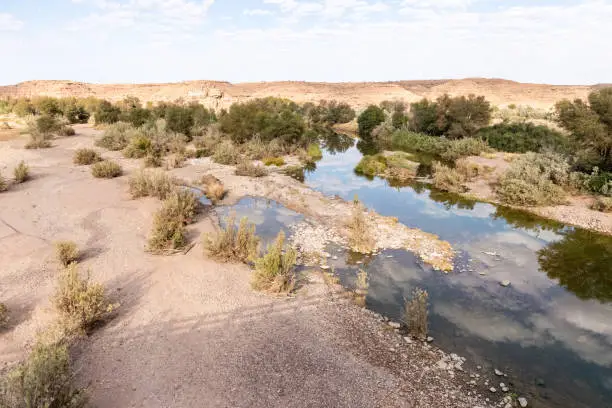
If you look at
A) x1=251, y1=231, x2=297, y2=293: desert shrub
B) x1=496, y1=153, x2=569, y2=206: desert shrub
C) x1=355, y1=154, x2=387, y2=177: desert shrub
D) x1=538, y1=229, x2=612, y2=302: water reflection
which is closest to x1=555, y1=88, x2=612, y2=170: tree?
x1=496, y1=153, x2=569, y2=206: desert shrub

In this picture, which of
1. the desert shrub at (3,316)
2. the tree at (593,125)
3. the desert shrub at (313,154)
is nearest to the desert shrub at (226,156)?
the desert shrub at (313,154)

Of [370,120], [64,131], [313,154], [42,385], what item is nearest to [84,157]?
[64,131]

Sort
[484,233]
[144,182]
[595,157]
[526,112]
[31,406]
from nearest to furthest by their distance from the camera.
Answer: [31,406] → [484,233] → [144,182] → [595,157] → [526,112]

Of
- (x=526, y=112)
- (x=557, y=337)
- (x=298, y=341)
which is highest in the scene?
(x=526, y=112)

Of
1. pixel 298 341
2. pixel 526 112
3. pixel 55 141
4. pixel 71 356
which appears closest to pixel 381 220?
pixel 298 341

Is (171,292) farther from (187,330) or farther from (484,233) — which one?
(484,233)

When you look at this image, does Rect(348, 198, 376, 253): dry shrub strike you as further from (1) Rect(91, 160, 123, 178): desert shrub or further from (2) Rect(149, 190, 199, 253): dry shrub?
(1) Rect(91, 160, 123, 178): desert shrub

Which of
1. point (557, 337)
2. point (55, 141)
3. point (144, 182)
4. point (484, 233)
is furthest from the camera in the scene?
point (55, 141)
